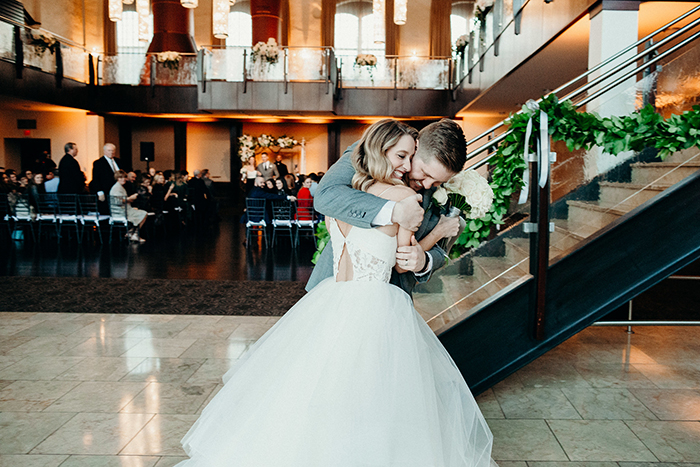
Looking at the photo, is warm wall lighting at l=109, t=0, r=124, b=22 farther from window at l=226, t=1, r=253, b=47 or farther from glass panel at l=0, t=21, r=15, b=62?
window at l=226, t=1, r=253, b=47

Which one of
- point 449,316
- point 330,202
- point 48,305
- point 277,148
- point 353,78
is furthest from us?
point 277,148

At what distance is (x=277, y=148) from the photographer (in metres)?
18.0

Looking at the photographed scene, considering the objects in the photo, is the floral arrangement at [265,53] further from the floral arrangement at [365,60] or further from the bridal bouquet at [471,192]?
the bridal bouquet at [471,192]

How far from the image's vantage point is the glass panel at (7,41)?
11375 mm

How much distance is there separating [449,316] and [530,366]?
116cm

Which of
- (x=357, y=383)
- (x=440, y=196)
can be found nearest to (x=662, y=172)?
(x=440, y=196)

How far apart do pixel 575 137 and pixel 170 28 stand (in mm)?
14952

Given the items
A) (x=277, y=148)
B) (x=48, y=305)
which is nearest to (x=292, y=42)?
(x=277, y=148)

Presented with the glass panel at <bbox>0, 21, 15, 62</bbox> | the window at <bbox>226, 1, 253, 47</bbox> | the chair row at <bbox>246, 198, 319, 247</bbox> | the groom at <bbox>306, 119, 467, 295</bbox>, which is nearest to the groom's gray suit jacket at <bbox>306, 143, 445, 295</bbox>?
the groom at <bbox>306, 119, 467, 295</bbox>

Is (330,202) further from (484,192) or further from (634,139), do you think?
(634,139)

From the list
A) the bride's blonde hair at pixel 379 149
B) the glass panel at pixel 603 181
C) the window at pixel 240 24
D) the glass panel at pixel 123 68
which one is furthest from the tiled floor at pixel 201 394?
the window at pixel 240 24

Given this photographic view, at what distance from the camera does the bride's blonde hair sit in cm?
178

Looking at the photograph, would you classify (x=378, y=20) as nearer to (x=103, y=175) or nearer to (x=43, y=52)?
(x=103, y=175)

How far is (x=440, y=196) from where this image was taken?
2018 mm
